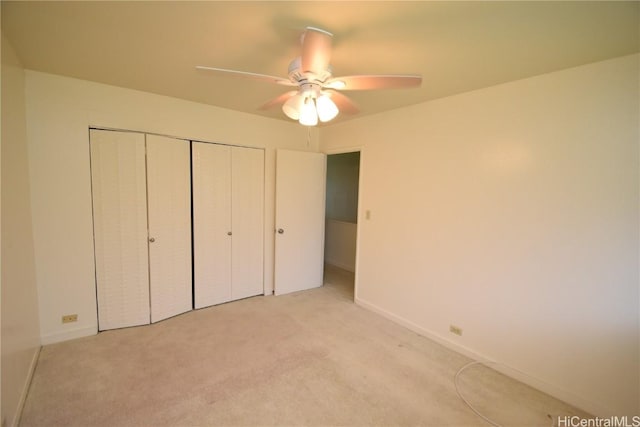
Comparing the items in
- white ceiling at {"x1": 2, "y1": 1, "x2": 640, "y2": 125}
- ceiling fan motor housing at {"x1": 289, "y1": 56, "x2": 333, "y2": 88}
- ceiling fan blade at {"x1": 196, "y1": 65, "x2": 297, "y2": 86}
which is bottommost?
ceiling fan blade at {"x1": 196, "y1": 65, "x2": 297, "y2": 86}

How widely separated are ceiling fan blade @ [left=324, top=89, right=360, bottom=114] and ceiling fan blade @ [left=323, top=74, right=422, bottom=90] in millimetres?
114

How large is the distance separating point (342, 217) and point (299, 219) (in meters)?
2.16

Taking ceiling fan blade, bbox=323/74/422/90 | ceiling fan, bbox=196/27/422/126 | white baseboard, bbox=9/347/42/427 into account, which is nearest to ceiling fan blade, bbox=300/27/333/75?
ceiling fan, bbox=196/27/422/126

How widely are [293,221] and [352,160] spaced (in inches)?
94.5

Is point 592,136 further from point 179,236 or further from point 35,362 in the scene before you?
point 35,362

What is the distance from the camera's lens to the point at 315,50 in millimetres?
1340

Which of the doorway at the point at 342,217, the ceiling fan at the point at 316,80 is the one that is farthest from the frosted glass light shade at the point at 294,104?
the doorway at the point at 342,217

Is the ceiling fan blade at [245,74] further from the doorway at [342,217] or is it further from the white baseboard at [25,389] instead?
the doorway at [342,217]

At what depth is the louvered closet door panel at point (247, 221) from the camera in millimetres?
3428

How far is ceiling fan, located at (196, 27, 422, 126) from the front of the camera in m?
1.35

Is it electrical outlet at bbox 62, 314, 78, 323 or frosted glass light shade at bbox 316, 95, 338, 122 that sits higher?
frosted glass light shade at bbox 316, 95, 338, 122

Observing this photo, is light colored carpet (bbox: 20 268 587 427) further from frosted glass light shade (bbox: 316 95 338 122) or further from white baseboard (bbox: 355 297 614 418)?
frosted glass light shade (bbox: 316 95 338 122)

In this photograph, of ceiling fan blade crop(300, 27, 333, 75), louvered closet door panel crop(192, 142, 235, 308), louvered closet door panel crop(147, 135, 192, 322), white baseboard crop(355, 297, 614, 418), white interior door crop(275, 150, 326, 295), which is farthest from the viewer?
white interior door crop(275, 150, 326, 295)

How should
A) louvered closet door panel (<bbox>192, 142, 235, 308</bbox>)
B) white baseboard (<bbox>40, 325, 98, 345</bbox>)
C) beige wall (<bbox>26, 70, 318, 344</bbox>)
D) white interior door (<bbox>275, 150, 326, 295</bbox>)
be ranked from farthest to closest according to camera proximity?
white interior door (<bbox>275, 150, 326, 295</bbox>)
louvered closet door panel (<bbox>192, 142, 235, 308</bbox>)
white baseboard (<bbox>40, 325, 98, 345</bbox>)
beige wall (<bbox>26, 70, 318, 344</bbox>)
